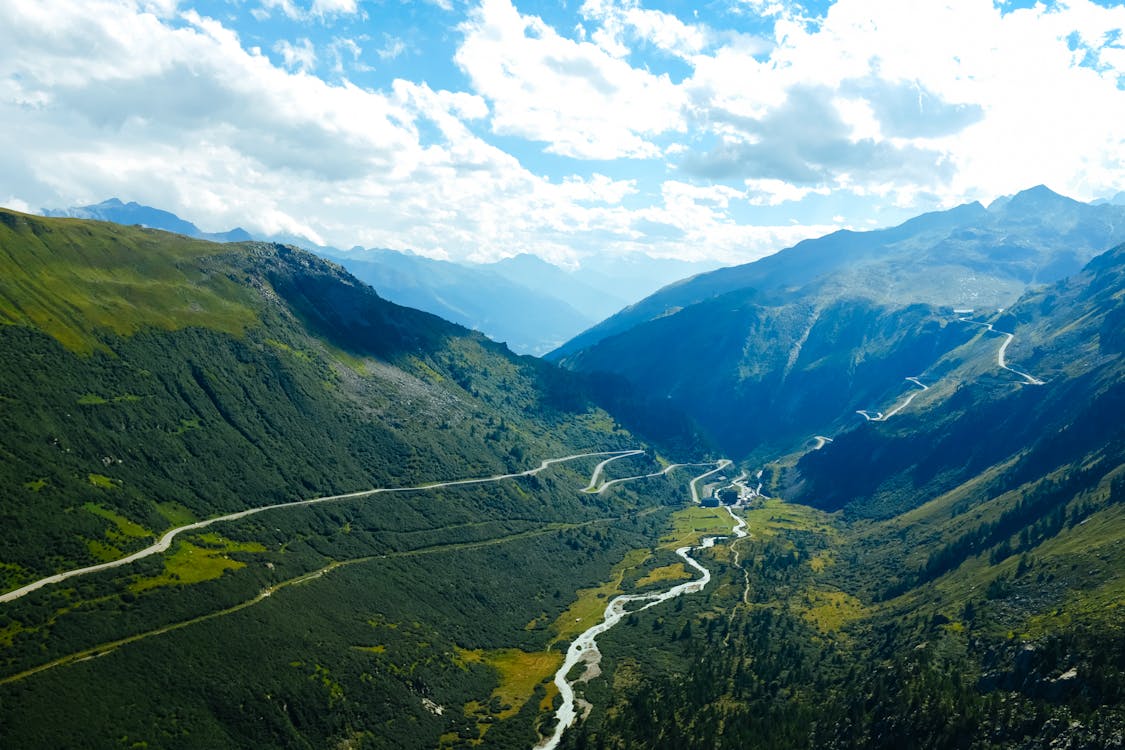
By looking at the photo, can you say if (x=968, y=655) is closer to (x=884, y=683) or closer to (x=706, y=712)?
(x=884, y=683)

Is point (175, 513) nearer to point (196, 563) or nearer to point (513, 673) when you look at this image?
point (196, 563)

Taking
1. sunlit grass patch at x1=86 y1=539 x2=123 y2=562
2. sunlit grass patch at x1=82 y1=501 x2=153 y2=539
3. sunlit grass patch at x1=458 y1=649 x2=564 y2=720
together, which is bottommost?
sunlit grass patch at x1=458 y1=649 x2=564 y2=720

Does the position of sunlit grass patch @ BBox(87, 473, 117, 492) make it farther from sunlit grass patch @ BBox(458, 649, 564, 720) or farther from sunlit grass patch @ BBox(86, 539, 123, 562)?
sunlit grass patch @ BBox(458, 649, 564, 720)

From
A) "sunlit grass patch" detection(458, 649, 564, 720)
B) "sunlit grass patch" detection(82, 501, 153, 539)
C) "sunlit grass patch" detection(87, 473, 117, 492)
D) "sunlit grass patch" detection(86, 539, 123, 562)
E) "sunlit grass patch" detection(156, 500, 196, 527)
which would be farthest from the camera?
"sunlit grass patch" detection(156, 500, 196, 527)

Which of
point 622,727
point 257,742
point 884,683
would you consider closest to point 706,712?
point 622,727

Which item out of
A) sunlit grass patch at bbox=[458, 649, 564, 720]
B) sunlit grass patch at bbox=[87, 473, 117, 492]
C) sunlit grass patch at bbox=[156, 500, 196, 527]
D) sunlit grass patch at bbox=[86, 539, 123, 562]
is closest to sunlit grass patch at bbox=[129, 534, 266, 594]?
sunlit grass patch at bbox=[156, 500, 196, 527]

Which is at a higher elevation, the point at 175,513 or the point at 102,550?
the point at 175,513

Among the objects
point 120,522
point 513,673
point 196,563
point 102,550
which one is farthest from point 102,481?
point 513,673

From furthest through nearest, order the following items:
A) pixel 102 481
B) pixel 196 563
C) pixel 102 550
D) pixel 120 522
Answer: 1. pixel 102 481
2. pixel 120 522
3. pixel 196 563
4. pixel 102 550

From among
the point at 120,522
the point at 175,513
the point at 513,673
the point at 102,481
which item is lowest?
the point at 513,673

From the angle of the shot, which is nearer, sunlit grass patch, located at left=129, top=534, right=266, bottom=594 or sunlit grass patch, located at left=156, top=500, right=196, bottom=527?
sunlit grass patch, located at left=129, top=534, right=266, bottom=594

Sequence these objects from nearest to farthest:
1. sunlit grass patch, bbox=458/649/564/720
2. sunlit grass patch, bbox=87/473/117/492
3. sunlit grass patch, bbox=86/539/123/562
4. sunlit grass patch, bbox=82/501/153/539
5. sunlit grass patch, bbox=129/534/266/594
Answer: sunlit grass patch, bbox=86/539/123/562, sunlit grass patch, bbox=129/534/266/594, sunlit grass patch, bbox=82/501/153/539, sunlit grass patch, bbox=458/649/564/720, sunlit grass patch, bbox=87/473/117/492
